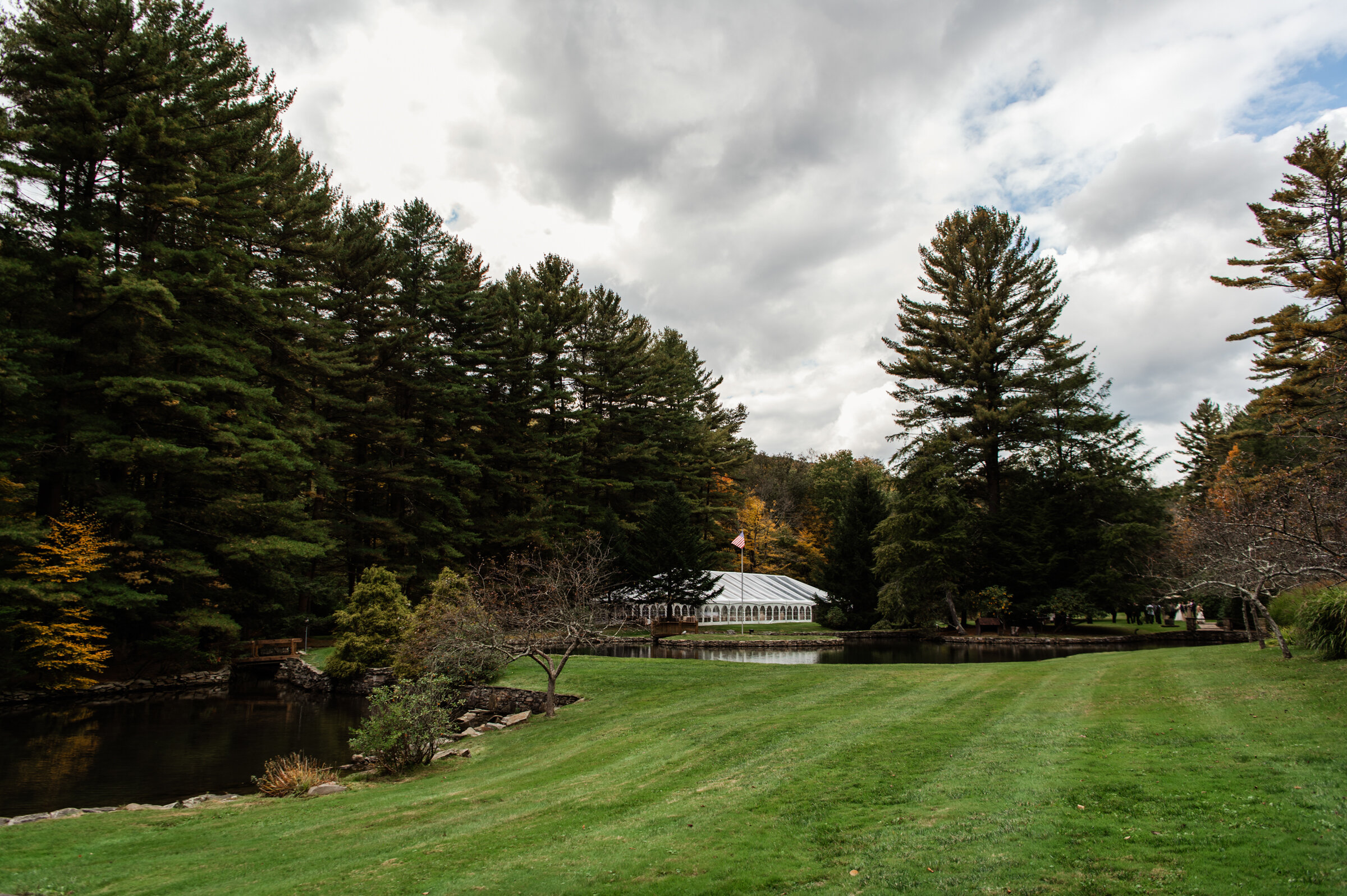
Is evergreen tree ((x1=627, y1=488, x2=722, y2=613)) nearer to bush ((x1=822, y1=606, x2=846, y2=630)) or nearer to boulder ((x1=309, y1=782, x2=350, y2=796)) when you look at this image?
bush ((x1=822, y1=606, x2=846, y2=630))

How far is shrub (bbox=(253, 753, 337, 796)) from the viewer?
10391 millimetres

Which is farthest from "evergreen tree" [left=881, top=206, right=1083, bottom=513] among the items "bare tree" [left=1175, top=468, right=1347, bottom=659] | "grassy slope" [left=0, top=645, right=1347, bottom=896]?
"grassy slope" [left=0, top=645, right=1347, bottom=896]

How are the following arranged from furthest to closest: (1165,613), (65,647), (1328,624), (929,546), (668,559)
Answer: (1165,613) → (668,559) → (929,546) → (65,647) → (1328,624)

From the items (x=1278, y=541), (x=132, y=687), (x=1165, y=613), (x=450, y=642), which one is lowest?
→ (x=132, y=687)

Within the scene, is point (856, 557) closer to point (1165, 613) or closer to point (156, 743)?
point (1165, 613)

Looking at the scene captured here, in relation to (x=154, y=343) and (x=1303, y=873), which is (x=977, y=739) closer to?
(x=1303, y=873)

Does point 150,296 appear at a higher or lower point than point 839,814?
higher

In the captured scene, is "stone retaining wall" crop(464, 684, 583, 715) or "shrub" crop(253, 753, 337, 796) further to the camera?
"stone retaining wall" crop(464, 684, 583, 715)

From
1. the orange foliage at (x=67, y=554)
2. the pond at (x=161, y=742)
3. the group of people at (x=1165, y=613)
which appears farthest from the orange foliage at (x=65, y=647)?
the group of people at (x=1165, y=613)

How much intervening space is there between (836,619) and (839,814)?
36.6 metres

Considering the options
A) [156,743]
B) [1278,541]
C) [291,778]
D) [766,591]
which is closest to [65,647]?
[156,743]

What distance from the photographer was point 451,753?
484 inches

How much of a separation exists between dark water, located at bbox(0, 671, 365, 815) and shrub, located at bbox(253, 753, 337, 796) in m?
0.64

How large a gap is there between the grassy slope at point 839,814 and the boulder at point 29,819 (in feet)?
1.59
